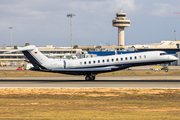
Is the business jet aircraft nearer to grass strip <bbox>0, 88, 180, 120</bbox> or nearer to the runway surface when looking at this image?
the runway surface

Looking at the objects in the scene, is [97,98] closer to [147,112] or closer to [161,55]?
[147,112]

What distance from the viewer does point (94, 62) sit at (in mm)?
43156

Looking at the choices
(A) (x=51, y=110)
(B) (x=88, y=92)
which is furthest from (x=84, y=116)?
(B) (x=88, y=92)

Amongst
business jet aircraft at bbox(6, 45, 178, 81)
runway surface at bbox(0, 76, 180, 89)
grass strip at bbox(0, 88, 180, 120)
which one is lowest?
grass strip at bbox(0, 88, 180, 120)

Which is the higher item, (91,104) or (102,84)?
(102,84)

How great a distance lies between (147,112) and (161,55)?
23747 mm

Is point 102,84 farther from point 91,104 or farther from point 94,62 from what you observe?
point 91,104

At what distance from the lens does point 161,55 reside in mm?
41750

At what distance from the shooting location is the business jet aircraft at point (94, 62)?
41.6m

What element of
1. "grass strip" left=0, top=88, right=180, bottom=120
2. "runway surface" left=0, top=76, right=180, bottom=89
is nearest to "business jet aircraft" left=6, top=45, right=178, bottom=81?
"runway surface" left=0, top=76, right=180, bottom=89

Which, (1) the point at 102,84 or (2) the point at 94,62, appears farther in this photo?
(2) the point at 94,62

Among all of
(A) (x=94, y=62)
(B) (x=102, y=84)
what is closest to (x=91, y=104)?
(B) (x=102, y=84)

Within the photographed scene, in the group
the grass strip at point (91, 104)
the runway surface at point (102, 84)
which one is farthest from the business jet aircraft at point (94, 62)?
the grass strip at point (91, 104)

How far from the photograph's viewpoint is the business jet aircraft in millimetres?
41625
